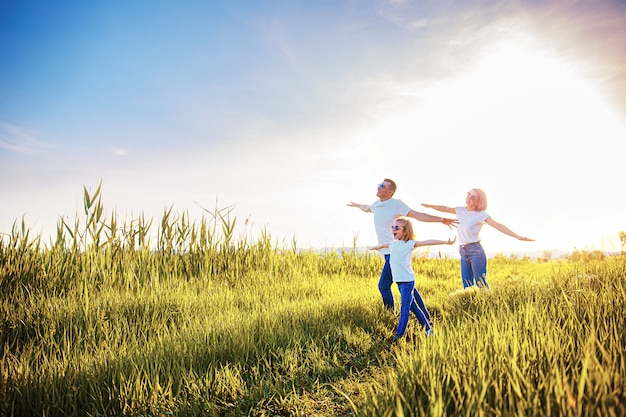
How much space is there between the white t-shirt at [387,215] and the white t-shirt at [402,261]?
77cm

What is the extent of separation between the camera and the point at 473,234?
677cm

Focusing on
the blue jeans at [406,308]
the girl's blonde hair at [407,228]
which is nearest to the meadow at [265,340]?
the blue jeans at [406,308]

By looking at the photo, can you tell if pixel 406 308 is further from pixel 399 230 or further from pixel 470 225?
pixel 470 225

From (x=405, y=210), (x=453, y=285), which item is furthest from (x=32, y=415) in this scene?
(x=453, y=285)

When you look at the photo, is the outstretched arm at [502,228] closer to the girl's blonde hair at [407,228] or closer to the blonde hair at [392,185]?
the blonde hair at [392,185]

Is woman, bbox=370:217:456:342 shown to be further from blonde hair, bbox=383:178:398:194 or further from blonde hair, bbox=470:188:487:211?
blonde hair, bbox=470:188:487:211

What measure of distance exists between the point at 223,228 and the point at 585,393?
301 inches

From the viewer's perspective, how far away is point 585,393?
2.33 metres

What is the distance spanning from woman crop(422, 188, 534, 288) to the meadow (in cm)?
66

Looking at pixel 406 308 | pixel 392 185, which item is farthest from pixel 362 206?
pixel 406 308

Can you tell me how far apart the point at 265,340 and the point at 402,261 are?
187cm

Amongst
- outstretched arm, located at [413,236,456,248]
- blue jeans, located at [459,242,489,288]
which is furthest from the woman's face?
outstretched arm, located at [413,236,456,248]

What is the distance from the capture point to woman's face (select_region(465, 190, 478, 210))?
684cm

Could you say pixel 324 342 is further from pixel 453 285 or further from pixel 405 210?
pixel 453 285
